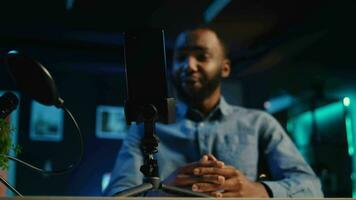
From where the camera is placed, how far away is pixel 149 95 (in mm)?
691

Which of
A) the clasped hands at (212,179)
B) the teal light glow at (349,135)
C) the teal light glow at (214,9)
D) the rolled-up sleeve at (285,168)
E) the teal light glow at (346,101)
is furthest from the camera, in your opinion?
the teal light glow at (346,101)

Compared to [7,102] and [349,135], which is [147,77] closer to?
[7,102]

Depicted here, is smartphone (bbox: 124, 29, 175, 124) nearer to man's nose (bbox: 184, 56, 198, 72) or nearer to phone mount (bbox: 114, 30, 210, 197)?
phone mount (bbox: 114, 30, 210, 197)

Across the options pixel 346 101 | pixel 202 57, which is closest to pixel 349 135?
pixel 346 101

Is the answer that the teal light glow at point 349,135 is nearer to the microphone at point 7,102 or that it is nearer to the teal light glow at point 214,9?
the teal light glow at point 214,9

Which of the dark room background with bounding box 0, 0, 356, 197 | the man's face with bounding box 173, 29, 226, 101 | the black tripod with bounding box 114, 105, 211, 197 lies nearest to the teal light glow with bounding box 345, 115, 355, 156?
the dark room background with bounding box 0, 0, 356, 197

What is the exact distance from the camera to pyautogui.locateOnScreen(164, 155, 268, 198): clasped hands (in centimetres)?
98

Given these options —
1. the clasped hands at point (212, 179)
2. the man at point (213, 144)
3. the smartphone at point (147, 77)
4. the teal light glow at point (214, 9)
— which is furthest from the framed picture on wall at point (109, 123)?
the smartphone at point (147, 77)

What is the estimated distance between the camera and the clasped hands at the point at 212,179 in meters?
0.98

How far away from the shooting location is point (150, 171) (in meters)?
0.68

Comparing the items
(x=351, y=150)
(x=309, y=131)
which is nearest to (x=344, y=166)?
(x=351, y=150)

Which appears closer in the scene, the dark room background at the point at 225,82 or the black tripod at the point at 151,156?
the black tripod at the point at 151,156

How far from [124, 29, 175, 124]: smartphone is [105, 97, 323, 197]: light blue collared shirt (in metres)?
0.59

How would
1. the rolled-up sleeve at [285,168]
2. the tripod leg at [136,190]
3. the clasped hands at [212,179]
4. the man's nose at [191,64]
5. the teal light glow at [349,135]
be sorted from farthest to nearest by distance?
1. the teal light glow at [349,135]
2. the man's nose at [191,64]
3. the rolled-up sleeve at [285,168]
4. the clasped hands at [212,179]
5. the tripod leg at [136,190]
